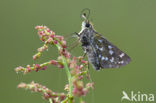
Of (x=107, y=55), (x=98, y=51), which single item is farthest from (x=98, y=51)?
(x=107, y=55)

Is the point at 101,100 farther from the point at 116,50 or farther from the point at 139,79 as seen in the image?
the point at 116,50

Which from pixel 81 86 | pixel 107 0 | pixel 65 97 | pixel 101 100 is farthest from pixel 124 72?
pixel 81 86

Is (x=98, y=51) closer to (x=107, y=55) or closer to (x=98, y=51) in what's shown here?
(x=98, y=51)
